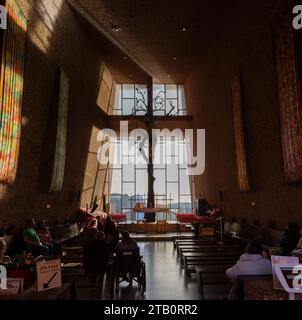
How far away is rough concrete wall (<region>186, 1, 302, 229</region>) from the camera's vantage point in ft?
23.9

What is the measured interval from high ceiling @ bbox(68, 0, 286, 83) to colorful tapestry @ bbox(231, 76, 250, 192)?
73.0 inches

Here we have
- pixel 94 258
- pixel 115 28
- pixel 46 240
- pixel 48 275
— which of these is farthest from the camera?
pixel 115 28

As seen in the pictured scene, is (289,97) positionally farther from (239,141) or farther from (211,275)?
(211,275)

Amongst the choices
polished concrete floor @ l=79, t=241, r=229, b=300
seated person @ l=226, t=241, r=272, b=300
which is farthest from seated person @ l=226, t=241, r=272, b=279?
polished concrete floor @ l=79, t=241, r=229, b=300

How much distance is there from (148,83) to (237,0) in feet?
28.1

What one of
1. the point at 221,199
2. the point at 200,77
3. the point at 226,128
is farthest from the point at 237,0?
the point at 221,199

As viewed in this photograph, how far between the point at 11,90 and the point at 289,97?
5.46 meters

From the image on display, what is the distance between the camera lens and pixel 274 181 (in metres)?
7.50

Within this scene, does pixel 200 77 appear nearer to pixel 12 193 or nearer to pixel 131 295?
pixel 12 193

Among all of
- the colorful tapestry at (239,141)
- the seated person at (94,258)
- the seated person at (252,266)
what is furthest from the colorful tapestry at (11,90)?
the colorful tapestry at (239,141)

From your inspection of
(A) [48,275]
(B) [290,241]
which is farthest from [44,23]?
(B) [290,241]

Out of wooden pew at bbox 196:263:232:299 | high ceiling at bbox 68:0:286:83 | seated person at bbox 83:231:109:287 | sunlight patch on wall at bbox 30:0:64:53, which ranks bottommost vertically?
wooden pew at bbox 196:263:232:299

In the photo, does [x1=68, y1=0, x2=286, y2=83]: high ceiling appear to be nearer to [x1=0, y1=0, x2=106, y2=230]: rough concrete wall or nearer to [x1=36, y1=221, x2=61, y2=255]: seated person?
[x1=0, y1=0, x2=106, y2=230]: rough concrete wall

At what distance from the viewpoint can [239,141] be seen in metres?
9.22
